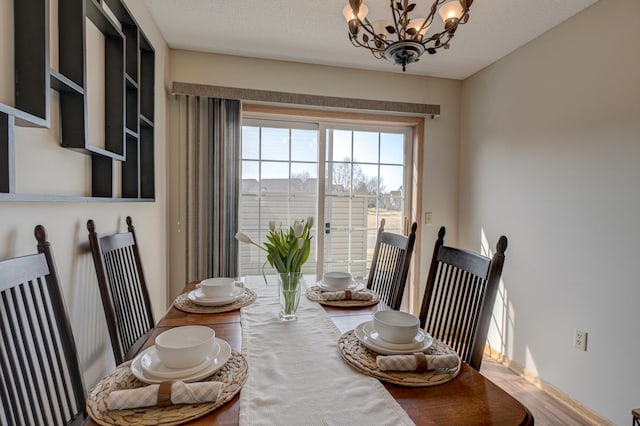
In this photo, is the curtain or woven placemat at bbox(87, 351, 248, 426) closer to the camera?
woven placemat at bbox(87, 351, 248, 426)

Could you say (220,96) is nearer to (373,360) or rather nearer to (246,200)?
(246,200)

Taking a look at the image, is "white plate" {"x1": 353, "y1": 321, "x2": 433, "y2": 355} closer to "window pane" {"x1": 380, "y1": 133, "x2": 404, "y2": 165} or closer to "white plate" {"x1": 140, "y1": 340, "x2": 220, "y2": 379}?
"white plate" {"x1": 140, "y1": 340, "x2": 220, "y2": 379}

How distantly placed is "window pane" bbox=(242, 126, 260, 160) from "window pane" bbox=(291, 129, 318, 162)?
0.31 metres

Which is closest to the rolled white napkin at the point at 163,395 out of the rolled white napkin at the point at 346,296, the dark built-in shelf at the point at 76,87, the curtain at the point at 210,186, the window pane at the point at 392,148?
the dark built-in shelf at the point at 76,87

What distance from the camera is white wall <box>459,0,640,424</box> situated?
1791mm

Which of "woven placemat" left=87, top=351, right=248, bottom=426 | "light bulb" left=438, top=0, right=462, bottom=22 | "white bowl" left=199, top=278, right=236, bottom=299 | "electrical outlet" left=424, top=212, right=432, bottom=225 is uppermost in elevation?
"light bulb" left=438, top=0, right=462, bottom=22

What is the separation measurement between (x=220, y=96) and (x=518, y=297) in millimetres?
2752

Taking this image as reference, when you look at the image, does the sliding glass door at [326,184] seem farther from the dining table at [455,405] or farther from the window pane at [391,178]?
the dining table at [455,405]

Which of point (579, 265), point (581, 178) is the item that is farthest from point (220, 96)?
point (579, 265)

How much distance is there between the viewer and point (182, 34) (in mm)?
2393

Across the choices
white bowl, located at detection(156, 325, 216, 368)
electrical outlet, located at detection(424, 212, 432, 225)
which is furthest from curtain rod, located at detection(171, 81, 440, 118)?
white bowl, located at detection(156, 325, 216, 368)

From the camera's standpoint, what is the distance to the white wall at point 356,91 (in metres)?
2.66

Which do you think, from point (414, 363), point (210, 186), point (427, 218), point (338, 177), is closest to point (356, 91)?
point (338, 177)

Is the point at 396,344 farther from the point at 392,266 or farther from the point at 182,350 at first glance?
the point at 392,266
